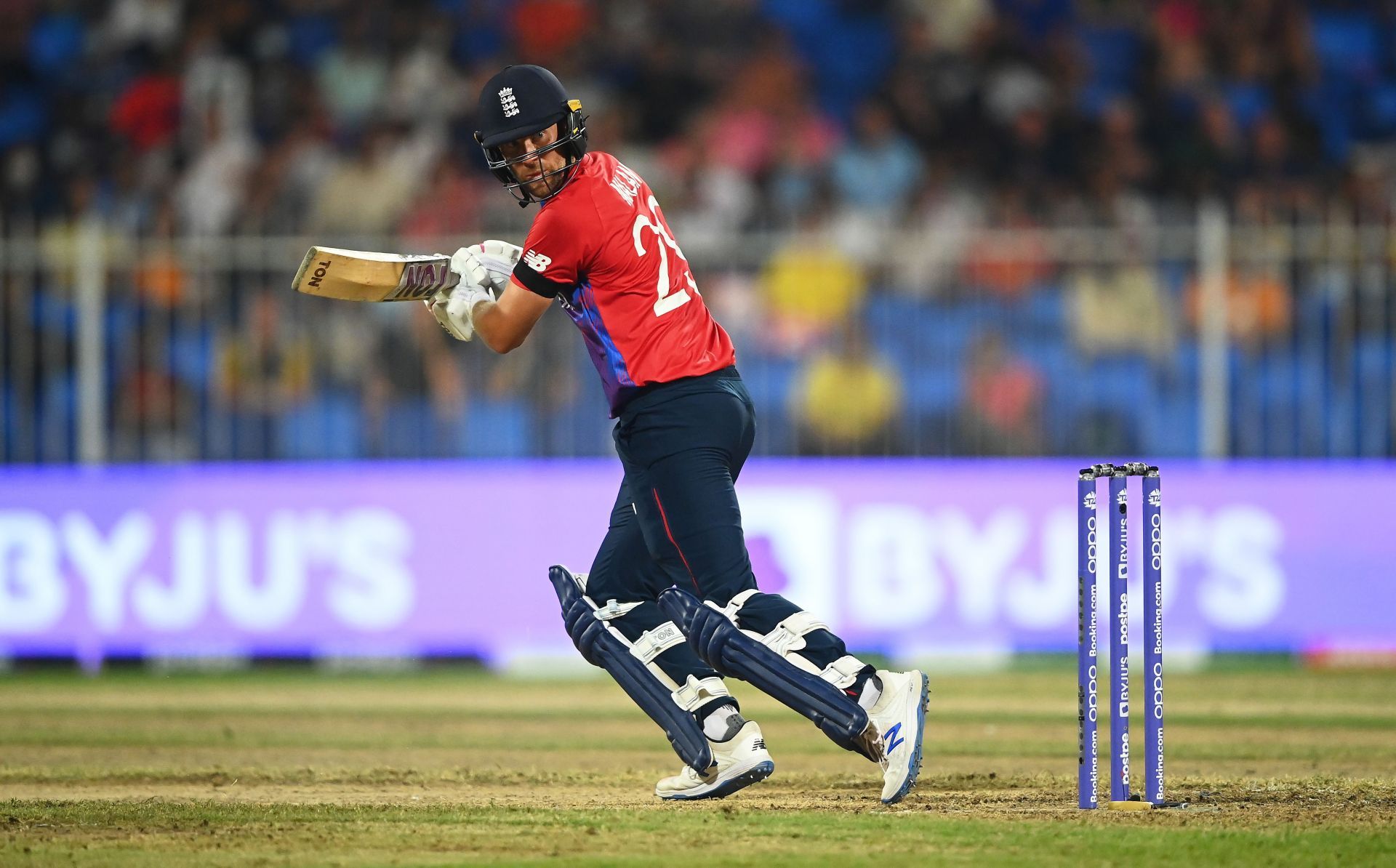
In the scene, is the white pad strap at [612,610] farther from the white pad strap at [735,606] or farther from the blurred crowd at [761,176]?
the blurred crowd at [761,176]

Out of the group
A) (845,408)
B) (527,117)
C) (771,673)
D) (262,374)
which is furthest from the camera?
(262,374)

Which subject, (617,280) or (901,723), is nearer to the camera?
(901,723)

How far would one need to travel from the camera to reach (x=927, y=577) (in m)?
12.8

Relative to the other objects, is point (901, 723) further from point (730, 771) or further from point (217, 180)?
point (217, 180)

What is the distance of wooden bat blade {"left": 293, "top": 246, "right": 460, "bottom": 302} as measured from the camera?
675 cm

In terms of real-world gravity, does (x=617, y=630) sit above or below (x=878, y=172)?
below

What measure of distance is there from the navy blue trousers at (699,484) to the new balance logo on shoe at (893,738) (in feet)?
0.99

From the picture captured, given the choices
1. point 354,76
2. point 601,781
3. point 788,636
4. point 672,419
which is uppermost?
point 354,76

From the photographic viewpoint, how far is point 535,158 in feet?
22.1

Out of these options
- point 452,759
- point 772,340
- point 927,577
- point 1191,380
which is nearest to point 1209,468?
point 1191,380

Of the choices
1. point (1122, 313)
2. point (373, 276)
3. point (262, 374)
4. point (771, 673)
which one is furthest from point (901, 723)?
point (262, 374)

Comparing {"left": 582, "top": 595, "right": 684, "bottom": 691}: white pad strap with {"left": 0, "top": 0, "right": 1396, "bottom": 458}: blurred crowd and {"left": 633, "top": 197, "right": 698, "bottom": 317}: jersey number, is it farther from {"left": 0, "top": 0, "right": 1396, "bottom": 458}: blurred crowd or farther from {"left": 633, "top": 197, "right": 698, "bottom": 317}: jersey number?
{"left": 0, "top": 0, "right": 1396, "bottom": 458}: blurred crowd

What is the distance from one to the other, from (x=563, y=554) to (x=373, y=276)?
6.23m

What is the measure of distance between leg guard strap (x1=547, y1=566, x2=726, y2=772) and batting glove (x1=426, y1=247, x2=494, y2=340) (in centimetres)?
94
